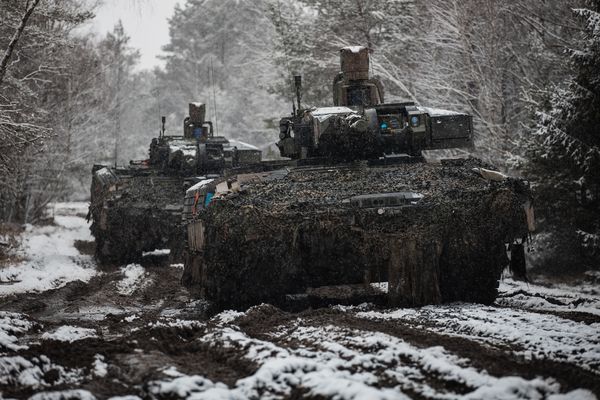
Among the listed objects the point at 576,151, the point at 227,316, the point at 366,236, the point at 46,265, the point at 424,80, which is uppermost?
the point at 424,80

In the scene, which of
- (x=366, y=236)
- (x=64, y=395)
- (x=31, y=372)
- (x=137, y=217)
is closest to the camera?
(x=64, y=395)

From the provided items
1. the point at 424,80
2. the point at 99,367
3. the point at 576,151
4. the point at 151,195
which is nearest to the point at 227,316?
the point at 99,367

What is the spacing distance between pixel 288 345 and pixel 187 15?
5323 cm

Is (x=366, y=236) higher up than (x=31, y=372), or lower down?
higher up

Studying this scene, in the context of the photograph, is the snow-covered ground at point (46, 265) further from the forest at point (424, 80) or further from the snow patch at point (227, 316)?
the snow patch at point (227, 316)

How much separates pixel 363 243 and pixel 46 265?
946 centimetres

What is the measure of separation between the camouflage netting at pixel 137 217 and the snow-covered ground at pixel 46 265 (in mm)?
746

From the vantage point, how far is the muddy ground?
14.0 ft

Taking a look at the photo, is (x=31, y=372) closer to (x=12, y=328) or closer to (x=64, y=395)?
(x=64, y=395)

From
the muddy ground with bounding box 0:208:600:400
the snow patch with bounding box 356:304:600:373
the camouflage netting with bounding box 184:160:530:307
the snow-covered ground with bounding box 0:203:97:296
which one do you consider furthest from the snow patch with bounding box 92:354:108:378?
the snow-covered ground with bounding box 0:203:97:296

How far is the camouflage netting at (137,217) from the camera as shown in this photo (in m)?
16.5

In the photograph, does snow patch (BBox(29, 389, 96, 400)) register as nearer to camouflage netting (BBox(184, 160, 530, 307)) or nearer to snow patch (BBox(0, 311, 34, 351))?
snow patch (BBox(0, 311, 34, 351))

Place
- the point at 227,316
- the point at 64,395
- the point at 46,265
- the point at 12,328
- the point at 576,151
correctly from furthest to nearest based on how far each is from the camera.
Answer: the point at 46,265 → the point at 576,151 → the point at 227,316 → the point at 12,328 → the point at 64,395

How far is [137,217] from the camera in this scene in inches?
650
